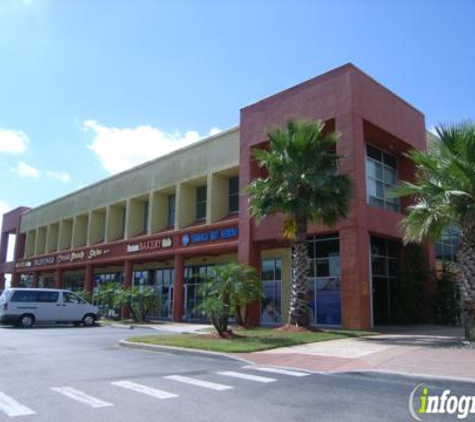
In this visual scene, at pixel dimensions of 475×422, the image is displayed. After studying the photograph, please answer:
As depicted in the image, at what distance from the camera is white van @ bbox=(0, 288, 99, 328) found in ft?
84.3

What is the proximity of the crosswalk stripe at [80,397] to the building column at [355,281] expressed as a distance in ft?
45.5

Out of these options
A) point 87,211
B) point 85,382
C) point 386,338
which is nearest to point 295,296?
point 386,338

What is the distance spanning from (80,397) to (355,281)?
14.3 meters

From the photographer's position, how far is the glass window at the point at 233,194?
97.2 feet

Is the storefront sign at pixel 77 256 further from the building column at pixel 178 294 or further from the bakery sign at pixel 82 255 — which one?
the building column at pixel 178 294

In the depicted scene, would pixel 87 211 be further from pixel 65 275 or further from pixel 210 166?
pixel 210 166

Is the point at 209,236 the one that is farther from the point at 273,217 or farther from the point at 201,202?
the point at 273,217

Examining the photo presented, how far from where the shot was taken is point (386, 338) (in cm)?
1734

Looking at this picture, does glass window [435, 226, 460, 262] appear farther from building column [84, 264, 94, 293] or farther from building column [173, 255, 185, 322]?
building column [84, 264, 94, 293]

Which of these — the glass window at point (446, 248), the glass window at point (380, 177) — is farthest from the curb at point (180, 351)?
the glass window at point (446, 248)

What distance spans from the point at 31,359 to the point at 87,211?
31.1 metres

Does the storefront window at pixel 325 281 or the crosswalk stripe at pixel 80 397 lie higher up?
the storefront window at pixel 325 281

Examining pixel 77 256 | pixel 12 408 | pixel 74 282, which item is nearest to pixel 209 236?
pixel 77 256

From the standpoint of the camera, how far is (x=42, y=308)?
26500mm
